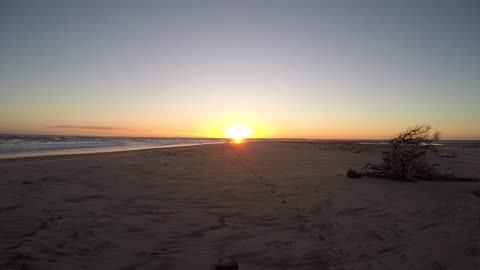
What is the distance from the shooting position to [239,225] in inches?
181

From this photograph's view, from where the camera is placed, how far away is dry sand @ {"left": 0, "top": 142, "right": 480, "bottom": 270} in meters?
3.34

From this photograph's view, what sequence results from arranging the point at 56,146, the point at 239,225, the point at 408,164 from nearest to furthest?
the point at 239,225 < the point at 408,164 < the point at 56,146

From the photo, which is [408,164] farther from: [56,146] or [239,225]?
[56,146]

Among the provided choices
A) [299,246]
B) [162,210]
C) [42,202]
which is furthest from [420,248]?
[42,202]

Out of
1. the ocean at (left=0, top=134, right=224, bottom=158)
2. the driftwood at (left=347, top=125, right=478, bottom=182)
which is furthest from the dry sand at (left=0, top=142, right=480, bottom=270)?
the ocean at (left=0, top=134, right=224, bottom=158)

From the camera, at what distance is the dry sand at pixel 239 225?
334cm

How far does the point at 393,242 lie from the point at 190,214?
3218 mm

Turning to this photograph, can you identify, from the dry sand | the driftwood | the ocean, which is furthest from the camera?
the ocean

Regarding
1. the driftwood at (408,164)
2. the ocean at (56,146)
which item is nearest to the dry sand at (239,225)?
the driftwood at (408,164)

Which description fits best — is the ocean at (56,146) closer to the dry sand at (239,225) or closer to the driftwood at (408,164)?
the dry sand at (239,225)

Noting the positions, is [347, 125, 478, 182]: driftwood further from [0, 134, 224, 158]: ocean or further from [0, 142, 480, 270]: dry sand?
[0, 134, 224, 158]: ocean

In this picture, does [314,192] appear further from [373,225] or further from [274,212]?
[373,225]

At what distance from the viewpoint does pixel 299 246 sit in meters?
3.72

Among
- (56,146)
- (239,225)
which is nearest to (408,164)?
(239,225)
